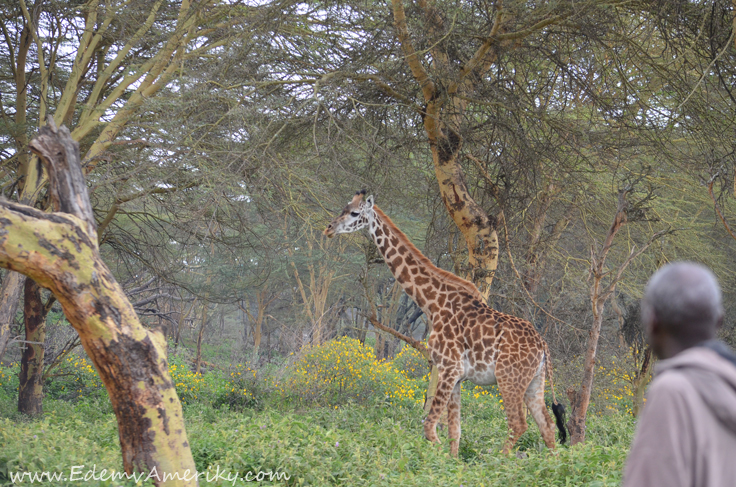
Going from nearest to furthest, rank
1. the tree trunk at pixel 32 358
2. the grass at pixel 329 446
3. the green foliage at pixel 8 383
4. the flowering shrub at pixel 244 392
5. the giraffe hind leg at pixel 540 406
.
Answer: the grass at pixel 329 446 → the giraffe hind leg at pixel 540 406 → the tree trunk at pixel 32 358 → the flowering shrub at pixel 244 392 → the green foliage at pixel 8 383

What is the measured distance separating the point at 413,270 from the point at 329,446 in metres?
2.62

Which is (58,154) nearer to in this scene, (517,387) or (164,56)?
(517,387)

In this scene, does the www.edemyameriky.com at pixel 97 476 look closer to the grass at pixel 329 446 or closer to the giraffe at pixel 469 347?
the grass at pixel 329 446

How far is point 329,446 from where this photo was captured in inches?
196

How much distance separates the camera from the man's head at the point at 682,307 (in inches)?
54.1

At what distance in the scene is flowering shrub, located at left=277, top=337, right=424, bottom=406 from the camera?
1037 centimetres

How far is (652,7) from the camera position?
5.69 meters

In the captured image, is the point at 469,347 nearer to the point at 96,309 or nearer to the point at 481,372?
the point at 481,372

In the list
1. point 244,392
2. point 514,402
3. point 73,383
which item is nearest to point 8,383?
point 73,383

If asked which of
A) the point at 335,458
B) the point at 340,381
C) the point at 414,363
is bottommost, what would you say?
the point at 414,363

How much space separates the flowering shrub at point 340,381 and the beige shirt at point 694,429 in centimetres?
885

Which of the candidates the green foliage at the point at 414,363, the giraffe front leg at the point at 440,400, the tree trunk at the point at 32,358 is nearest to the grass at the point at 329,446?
the giraffe front leg at the point at 440,400

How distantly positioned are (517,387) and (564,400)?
564 centimetres

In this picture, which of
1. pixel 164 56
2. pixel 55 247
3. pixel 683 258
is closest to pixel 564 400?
pixel 683 258
